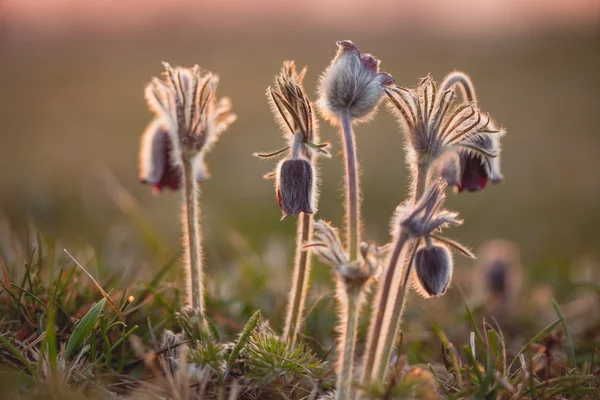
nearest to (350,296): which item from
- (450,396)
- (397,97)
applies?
(450,396)

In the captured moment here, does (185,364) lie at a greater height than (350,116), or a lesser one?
lesser

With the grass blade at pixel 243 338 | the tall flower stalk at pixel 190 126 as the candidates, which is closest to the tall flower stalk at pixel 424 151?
the grass blade at pixel 243 338

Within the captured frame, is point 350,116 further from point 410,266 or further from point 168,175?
point 168,175

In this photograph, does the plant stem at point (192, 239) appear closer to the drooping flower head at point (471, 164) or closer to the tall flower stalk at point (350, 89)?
the tall flower stalk at point (350, 89)

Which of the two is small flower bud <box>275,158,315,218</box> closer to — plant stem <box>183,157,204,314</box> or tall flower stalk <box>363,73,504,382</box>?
tall flower stalk <box>363,73,504,382</box>

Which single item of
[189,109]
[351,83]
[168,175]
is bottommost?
[168,175]

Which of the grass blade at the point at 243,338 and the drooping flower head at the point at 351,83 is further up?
the drooping flower head at the point at 351,83

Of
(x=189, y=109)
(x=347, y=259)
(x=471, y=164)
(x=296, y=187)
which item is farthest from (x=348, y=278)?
(x=189, y=109)
